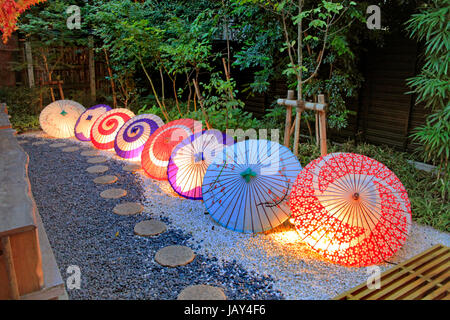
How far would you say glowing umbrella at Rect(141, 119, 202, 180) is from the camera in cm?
523

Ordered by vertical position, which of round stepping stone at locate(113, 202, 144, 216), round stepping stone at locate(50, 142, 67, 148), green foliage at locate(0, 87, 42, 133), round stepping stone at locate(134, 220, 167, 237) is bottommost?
round stepping stone at locate(134, 220, 167, 237)

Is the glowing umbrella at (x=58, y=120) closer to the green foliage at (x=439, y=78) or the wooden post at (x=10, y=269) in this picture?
the wooden post at (x=10, y=269)

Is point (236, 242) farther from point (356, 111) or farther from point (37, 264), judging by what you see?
point (356, 111)

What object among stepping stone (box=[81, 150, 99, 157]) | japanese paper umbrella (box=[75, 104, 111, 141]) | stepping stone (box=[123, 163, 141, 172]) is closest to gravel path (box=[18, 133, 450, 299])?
stepping stone (box=[123, 163, 141, 172])

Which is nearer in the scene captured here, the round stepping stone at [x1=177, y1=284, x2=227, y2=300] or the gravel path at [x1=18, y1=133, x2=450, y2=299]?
the round stepping stone at [x1=177, y1=284, x2=227, y2=300]

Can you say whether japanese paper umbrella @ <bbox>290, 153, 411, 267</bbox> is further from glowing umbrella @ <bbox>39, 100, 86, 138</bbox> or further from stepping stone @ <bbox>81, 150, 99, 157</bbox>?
glowing umbrella @ <bbox>39, 100, 86, 138</bbox>

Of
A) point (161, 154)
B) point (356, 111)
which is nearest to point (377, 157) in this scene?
point (356, 111)

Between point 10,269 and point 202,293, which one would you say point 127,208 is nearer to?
point 202,293

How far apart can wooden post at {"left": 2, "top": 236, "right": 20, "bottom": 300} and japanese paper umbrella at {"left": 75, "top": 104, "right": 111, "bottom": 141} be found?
667cm

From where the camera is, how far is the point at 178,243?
11.4 feet

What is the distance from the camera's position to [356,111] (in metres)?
6.56

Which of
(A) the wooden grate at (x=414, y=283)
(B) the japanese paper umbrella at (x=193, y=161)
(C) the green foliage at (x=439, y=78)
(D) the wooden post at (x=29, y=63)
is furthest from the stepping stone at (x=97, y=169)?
(D) the wooden post at (x=29, y=63)

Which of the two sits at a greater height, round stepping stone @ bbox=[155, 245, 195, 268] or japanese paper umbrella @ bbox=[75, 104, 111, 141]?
japanese paper umbrella @ bbox=[75, 104, 111, 141]

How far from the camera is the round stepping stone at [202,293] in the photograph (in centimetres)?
261
